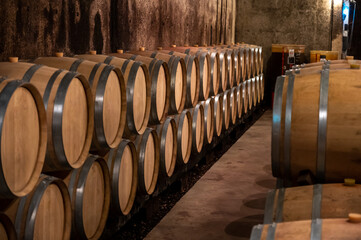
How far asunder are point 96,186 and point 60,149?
2.50ft

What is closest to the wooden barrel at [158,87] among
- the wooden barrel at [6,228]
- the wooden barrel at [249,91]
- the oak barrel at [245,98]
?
the wooden barrel at [6,228]

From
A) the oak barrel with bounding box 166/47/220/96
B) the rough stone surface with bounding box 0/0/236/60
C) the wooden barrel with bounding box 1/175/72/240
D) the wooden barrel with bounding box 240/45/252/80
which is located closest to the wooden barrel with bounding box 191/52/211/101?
the oak barrel with bounding box 166/47/220/96

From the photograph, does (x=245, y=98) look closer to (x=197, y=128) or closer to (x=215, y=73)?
(x=215, y=73)

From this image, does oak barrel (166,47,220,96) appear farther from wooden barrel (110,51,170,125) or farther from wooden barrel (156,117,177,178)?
wooden barrel (110,51,170,125)

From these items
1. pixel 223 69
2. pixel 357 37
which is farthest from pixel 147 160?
pixel 357 37

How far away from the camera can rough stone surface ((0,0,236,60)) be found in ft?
13.2

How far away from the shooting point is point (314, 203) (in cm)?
258

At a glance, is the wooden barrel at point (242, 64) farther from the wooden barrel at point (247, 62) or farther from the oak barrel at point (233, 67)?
the oak barrel at point (233, 67)

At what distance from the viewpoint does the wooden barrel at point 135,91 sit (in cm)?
409

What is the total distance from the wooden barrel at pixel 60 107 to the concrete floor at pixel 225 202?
1.62m

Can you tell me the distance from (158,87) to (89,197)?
154cm

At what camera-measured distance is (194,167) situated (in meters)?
6.78

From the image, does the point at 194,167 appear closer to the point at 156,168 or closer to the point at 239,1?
the point at 156,168

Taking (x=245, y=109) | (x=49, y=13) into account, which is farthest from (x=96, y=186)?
(x=245, y=109)
